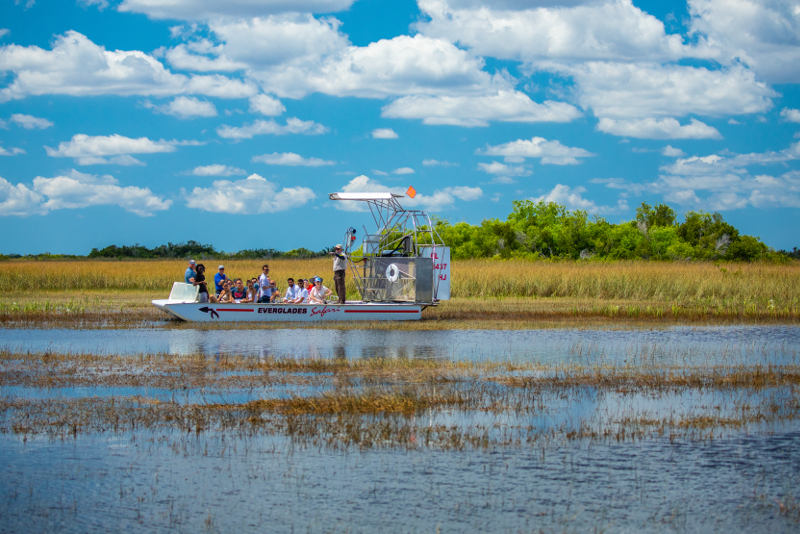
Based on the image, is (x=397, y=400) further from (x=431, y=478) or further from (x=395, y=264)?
(x=395, y=264)

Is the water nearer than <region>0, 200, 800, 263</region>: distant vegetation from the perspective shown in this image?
Yes

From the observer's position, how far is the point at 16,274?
3816 centimetres

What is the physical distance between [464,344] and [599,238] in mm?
49529

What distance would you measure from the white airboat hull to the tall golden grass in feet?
25.8

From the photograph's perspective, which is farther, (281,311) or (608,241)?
(608,241)

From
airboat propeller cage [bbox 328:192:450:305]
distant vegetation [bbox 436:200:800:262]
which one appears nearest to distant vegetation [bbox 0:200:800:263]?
distant vegetation [bbox 436:200:800:262]

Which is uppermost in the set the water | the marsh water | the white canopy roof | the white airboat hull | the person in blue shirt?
the white canopy roof

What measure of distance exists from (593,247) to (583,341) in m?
47.8

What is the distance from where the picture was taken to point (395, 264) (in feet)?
76.6

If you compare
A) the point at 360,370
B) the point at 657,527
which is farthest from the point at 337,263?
the point at 657,527

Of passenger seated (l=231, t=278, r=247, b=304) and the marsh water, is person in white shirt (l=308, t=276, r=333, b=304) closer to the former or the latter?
passenger seated (l=231, t=278, r=247, b=304)

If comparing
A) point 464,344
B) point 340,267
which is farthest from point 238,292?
point 464,344

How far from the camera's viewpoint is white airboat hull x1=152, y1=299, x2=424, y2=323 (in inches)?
876

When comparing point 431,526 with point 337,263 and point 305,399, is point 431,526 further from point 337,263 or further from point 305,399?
point 337,263
